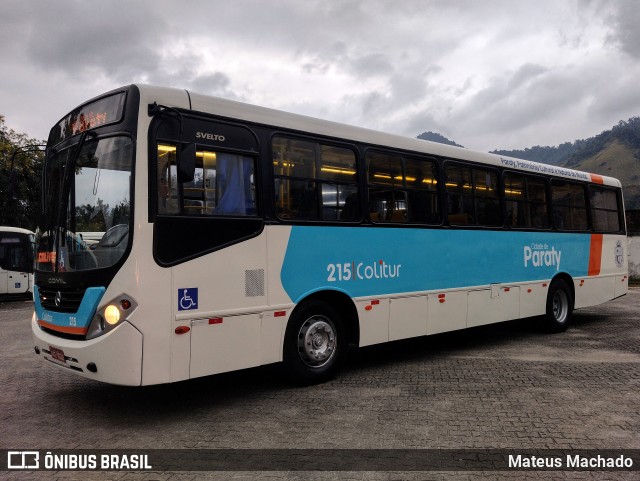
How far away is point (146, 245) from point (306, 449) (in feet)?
7.87

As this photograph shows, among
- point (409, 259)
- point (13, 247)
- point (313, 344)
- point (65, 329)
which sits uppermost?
point (13, 247)

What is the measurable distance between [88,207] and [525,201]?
7950mm

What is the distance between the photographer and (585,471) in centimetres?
425

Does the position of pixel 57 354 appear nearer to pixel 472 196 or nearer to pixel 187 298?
pixel 187 298

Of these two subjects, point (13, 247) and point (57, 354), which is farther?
point (13, 247)

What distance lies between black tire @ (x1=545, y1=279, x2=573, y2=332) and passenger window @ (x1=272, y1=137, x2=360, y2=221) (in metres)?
5.61

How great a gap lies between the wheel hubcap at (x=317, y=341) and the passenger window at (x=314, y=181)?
1.32m

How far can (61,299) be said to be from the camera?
572 cm

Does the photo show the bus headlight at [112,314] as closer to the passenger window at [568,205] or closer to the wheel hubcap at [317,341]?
the wheel hubcap at [317,341]

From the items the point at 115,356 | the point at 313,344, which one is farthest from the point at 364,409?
the point at 115,356

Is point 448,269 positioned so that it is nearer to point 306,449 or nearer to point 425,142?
point 425,142

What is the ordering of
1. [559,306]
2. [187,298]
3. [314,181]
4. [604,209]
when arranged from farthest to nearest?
1. [604,209]
2. [559,306]
3. [314,181]
4. [187,298]

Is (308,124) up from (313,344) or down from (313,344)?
up

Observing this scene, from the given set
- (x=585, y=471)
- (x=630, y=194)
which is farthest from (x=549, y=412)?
(x=630, y=194)
